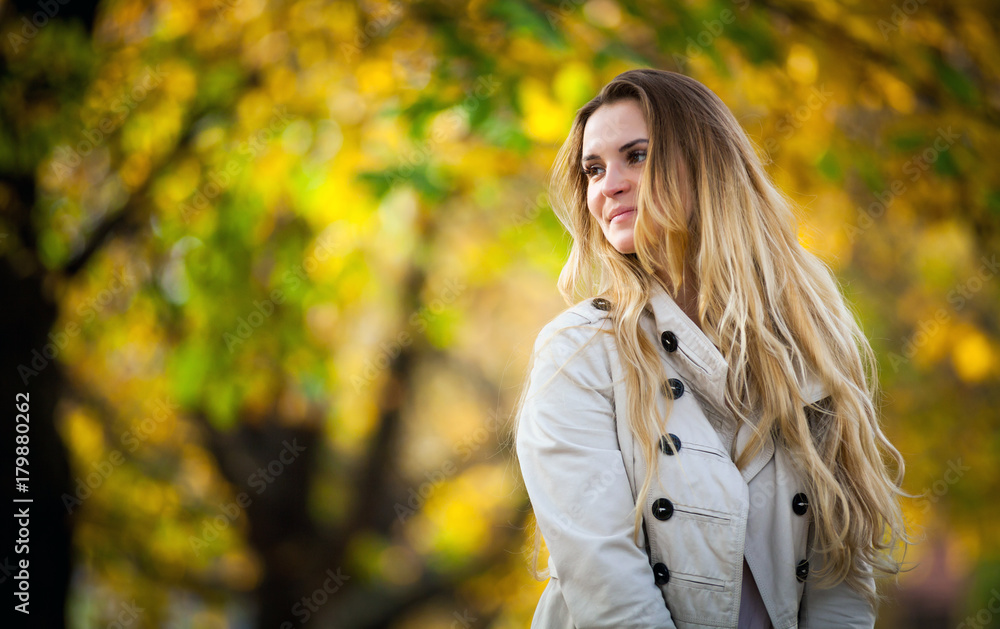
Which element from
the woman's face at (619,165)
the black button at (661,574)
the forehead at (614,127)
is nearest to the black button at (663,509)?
the black button at (661,574)

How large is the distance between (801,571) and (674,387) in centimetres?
54

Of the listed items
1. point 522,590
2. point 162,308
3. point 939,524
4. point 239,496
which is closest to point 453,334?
point 162,308

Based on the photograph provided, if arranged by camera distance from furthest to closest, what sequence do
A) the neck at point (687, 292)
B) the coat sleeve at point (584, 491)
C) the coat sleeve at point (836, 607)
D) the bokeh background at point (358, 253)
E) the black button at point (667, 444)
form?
1. the bokeh background at point (358, 253)
2. the neck at point (687, 292)
3. the coat sleeve at point (836, 607)
4. the black button at point (667, 444)
5. the coat sleeve at point (584, 491)

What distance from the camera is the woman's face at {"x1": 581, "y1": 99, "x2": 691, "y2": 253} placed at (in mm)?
1931

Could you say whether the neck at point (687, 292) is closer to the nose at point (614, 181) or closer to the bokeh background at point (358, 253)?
the nose at point (614, 181)

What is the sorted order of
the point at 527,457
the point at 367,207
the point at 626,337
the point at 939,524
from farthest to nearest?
the point at 939,524, the point at 367,207, the point at 626,337, the point at 527,457

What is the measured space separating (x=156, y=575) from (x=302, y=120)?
4.27 metres

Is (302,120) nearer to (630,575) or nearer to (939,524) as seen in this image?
(630,575)

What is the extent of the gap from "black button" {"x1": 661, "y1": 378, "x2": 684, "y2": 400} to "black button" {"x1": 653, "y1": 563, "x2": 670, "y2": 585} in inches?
15.0

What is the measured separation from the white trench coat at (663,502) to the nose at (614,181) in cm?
31

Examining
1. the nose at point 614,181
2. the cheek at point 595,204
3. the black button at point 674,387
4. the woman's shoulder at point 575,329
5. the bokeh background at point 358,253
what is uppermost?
the nose at point 614,181

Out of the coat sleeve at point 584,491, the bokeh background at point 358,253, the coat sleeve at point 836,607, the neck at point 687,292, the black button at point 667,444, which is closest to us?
the coat sleeve at point 584,491

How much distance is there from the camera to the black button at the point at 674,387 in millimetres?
1786

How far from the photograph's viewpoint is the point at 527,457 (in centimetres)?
170
